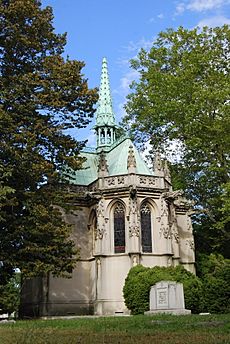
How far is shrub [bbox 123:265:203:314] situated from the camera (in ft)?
72.7

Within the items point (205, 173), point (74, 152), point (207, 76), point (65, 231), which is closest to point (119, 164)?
point (205, 173)

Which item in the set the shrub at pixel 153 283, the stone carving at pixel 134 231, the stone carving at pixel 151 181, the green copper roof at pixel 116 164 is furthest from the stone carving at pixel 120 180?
the shrub at pixel 153 283

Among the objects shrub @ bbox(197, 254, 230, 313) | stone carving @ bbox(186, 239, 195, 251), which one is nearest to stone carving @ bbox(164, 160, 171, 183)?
stone carving @ bbox(186, 239, 195, 251)

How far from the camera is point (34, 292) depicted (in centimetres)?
2862

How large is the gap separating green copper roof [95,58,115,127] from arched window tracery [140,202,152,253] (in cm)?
1214

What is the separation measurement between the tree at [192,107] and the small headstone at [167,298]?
5475 mm

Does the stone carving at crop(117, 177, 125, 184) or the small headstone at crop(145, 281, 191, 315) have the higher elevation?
the stone carving at crop(117, 177, 125, 184)

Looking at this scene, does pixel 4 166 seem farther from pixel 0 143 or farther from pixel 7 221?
pixel 7 221

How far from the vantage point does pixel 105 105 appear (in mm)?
39062

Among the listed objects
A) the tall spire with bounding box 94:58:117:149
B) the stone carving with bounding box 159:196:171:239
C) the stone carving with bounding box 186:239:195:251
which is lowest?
the stone carving with bounding box 186:239:195:251

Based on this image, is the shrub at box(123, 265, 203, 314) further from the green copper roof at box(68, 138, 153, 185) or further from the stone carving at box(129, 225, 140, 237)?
the green copper roof at box(68, 138, 153, 185)

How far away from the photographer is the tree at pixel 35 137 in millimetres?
16781

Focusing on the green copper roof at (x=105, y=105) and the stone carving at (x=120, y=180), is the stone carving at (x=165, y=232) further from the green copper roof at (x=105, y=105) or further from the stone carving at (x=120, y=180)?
the green copper roof at (x=105, y=105)

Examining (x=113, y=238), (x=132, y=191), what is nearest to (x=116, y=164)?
(x=132, y=191)
